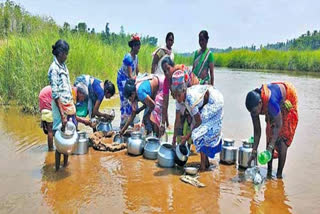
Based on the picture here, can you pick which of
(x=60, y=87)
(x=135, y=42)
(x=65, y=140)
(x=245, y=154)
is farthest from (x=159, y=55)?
(x=65, y=140)

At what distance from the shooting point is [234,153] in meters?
5.13

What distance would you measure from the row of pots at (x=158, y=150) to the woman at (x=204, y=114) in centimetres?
28

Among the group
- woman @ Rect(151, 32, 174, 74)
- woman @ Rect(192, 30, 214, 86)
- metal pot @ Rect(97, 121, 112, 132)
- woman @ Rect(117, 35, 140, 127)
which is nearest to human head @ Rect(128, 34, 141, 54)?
woman @ Rect(117, 35, 140, 127)

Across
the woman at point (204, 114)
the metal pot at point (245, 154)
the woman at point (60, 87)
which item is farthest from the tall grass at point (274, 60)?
the woman at point (60, 87)

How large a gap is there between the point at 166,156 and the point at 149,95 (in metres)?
1.21

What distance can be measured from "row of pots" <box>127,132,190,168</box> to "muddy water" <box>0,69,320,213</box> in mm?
124

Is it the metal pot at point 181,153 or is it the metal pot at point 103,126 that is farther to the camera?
the metal pot at point 103,126

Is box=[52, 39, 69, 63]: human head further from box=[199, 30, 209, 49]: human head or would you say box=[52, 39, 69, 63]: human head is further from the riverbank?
the riverbank

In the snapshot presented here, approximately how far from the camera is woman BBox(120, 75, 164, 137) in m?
5.49

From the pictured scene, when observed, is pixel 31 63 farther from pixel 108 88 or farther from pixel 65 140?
pixel 65 140

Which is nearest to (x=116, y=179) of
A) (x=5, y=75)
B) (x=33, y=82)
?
(x=33, y=82)

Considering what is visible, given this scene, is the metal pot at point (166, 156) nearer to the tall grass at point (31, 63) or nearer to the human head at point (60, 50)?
the human head at point (60, 50)

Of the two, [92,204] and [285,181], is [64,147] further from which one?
[285,181]

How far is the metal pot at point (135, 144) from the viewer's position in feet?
18.0
